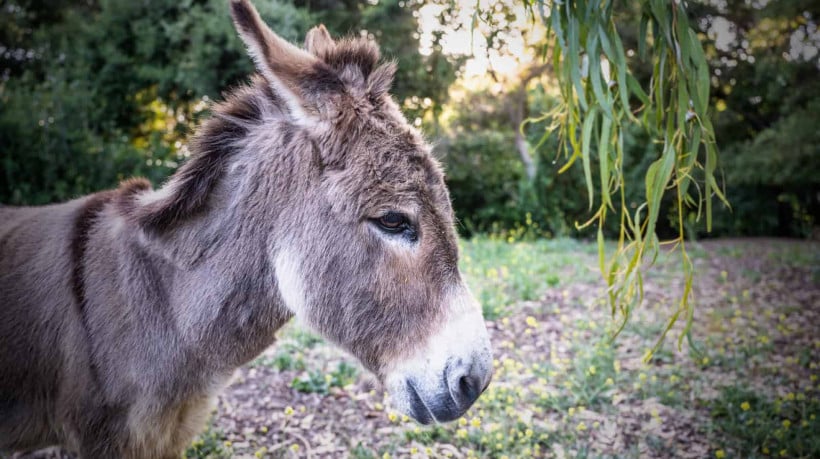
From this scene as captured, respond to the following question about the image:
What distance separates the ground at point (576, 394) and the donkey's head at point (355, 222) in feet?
2.52

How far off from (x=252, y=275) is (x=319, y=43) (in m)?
0.97

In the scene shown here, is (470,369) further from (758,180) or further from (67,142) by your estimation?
(758,180)

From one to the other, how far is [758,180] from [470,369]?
441 inches

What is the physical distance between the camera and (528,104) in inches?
492

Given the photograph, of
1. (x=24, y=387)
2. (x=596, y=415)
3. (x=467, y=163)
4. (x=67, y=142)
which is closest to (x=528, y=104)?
(x=467, y=163)

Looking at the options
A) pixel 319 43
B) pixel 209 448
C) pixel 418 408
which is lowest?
pixel 209 448

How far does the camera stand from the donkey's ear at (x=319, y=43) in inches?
79.3

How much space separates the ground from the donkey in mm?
763

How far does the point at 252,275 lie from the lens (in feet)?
6.25

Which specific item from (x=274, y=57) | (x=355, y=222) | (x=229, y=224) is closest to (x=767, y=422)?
(x=355, y=222)

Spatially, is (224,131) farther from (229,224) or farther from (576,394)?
(576,394)

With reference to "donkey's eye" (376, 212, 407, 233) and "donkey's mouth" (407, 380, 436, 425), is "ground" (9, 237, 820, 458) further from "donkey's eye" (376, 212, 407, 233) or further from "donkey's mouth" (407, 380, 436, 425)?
"donkey's eye" (376, 212, 407, 233)

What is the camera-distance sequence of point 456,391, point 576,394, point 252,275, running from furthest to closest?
point 576,394 < point 252,275 < point 456,391

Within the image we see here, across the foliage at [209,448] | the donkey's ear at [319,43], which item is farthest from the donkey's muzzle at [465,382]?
the foliage at [209,448]
